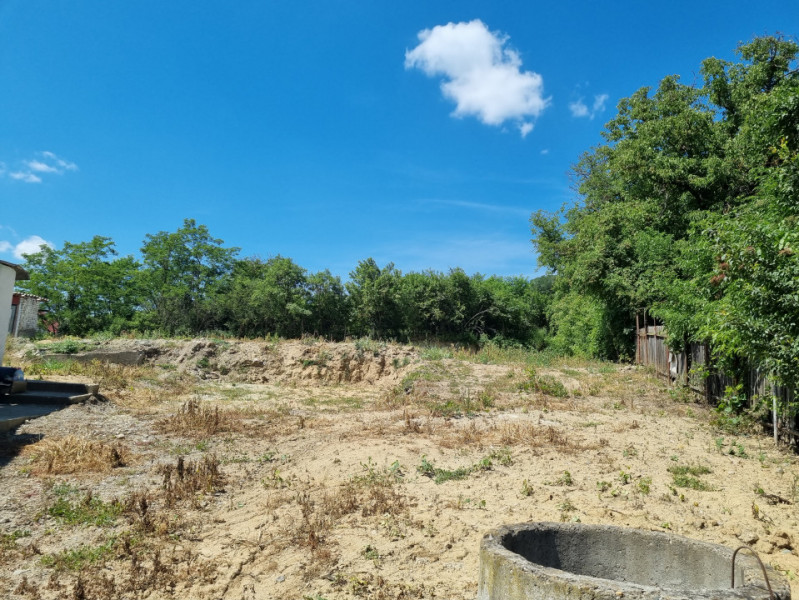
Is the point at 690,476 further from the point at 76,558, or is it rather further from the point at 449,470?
the point at 76,558

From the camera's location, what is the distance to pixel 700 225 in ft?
30.7

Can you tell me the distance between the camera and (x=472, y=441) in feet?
26.6

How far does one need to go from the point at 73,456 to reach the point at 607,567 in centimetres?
745

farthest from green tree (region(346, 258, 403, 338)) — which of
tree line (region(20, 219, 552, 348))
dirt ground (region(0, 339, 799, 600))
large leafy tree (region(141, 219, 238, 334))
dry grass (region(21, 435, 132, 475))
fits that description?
dry grass (region(21, 435, 132, 475))

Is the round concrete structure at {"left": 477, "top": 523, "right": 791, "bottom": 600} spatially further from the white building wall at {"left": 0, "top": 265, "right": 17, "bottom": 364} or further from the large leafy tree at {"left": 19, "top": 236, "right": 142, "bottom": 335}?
the large leafy tree at {"left": 19, "top": 236, "right": 142, "bottom": 335}

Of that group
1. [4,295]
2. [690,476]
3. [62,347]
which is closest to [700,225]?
[690,476]

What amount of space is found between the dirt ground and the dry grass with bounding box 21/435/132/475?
32mm

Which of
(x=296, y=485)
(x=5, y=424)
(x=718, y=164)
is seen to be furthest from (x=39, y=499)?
(x=718, y=164)

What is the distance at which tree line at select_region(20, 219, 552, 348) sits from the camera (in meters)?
35.3

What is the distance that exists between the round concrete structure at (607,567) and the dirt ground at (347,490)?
825 millimetres

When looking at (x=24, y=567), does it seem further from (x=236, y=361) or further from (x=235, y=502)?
(x=236, y=361)

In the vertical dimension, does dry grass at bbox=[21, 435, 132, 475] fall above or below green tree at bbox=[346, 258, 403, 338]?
below

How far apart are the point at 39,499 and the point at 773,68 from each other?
25.0 m

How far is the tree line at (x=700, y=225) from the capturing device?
18.1 ft
